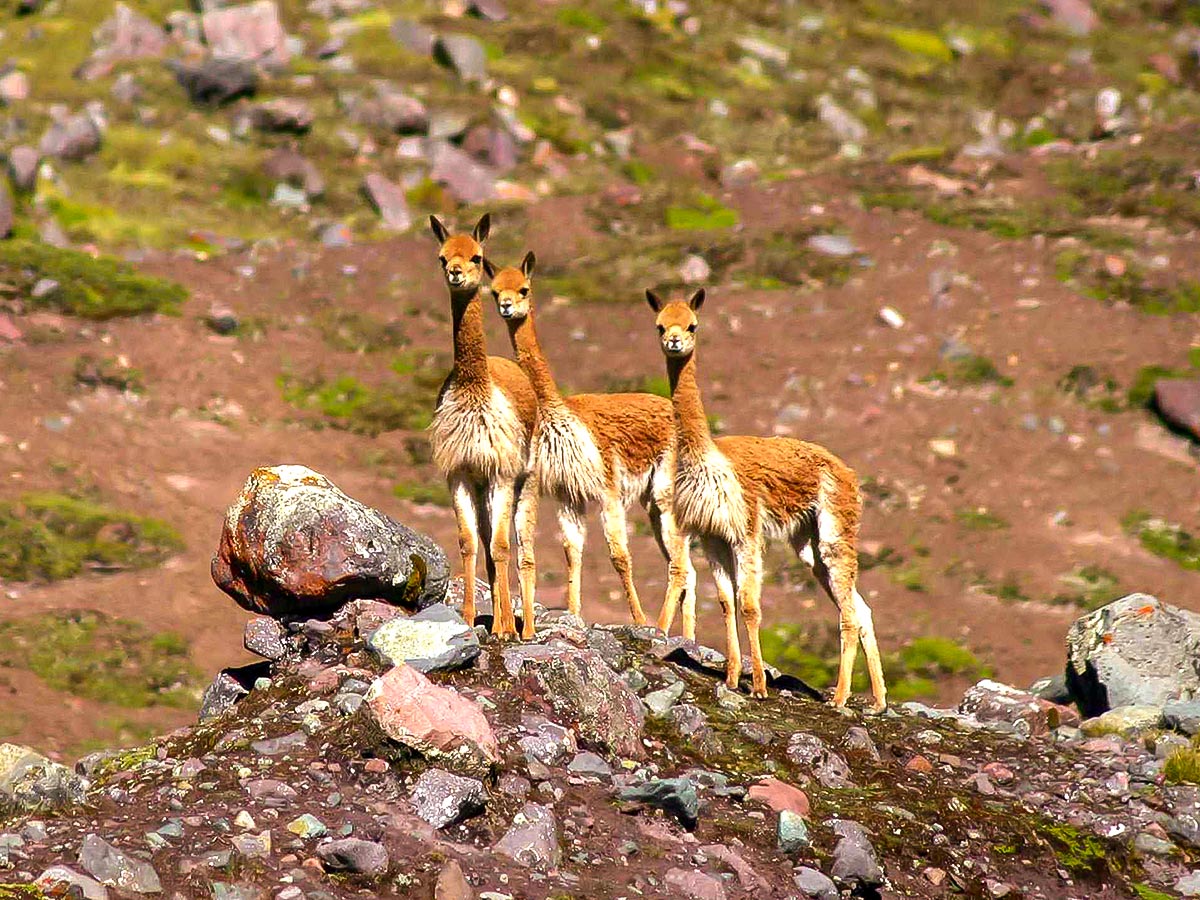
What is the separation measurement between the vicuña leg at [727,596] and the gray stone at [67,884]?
6.04m

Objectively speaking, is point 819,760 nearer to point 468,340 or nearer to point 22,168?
point 468,340

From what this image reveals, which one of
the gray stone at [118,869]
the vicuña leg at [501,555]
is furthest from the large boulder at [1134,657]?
the gray stone at [118,869]

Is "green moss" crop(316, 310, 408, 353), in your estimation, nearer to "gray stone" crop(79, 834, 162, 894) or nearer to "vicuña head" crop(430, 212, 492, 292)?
"vicuña head" crop(430, 212, 492, 292)

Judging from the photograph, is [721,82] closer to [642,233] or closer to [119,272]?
[642,233]

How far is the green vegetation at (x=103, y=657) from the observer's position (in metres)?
17.6

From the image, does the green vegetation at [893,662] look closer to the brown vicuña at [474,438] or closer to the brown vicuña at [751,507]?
the brown vicuña at [751,507]

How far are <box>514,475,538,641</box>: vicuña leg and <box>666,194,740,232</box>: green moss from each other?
64.4 feet

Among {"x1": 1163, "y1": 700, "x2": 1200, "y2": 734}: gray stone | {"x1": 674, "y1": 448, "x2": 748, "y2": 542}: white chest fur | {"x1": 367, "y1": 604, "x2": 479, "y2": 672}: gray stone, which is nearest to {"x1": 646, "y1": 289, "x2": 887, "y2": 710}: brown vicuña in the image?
{"x1": 674, "y1": 448, "x2": 748, "y2": 542}: white chest fur

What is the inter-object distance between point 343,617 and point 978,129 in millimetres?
30297

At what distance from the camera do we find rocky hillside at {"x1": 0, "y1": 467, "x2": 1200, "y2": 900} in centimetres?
962

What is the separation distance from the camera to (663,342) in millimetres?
13680

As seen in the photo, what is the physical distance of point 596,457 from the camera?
14297 millimetres

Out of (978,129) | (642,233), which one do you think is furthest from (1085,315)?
(978,129)

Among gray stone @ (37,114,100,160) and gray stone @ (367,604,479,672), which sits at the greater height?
gray stone @ (367,604,479,672)
